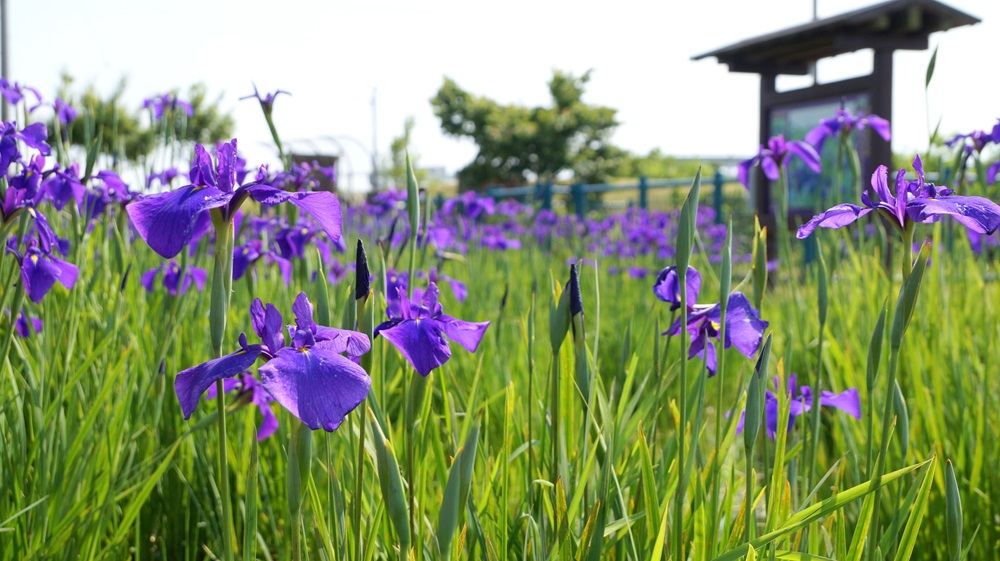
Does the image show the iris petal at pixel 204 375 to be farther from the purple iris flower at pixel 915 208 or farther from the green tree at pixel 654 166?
the green tree at pixel 654 166

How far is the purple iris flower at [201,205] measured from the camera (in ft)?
2.58

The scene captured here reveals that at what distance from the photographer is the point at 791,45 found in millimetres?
8195

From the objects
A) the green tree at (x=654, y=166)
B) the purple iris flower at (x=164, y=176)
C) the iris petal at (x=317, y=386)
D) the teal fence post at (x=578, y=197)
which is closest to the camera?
the iris petal at (x=317, y=386)

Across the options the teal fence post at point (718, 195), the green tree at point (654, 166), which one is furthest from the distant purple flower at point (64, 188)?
the green tree at point (654, 166)

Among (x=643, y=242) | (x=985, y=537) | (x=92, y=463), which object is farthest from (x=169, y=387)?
A: (x=643, y=242)

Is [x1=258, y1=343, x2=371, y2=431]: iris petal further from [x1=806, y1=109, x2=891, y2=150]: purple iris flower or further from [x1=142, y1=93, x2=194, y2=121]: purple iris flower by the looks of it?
[x1=806, y1=109, x2=891, y2=150]: purple iris flower

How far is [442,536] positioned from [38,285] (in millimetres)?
1045

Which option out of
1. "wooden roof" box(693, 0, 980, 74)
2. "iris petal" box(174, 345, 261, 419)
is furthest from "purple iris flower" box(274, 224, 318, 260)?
"wooden roof" box(693, 0, 980, 74)

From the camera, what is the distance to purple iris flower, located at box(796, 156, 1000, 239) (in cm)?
92

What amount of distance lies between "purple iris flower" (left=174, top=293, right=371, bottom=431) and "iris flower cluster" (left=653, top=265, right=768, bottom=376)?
541mm

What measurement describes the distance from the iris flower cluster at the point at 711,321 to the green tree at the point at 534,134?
28.6 metres

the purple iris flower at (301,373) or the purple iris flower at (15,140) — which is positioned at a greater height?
the purple iris flower at (15,140)

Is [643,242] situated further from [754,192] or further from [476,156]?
[476,156]

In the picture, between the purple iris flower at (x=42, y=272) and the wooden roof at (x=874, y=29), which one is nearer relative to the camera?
the purple iris flower at (x=42, y=272)
